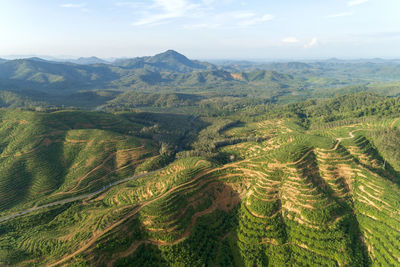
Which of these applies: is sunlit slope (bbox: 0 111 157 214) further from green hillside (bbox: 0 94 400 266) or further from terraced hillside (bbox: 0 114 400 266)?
terraced hillside (bbox: 0 114 400 266)

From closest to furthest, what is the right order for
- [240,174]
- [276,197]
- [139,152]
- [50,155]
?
1. [276,197]
2. [240,174]
3. [50,155]
4. [139,152]

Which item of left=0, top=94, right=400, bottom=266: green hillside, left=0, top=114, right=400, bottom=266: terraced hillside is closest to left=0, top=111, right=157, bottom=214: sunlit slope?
left=0, top=94, right=400, bottom=266: green hillside

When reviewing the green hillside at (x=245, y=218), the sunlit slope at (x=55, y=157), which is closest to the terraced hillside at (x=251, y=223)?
the green hillside at (x=245, y=218)

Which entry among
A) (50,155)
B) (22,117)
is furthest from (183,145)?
(22,117)

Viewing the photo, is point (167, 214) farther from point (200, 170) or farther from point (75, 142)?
point (75, 142)

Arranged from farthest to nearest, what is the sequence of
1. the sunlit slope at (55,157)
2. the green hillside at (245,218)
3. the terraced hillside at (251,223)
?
the sunlit slope at (55,157) < the green hillside at (245,218) < the terraced hillside at (251,223)

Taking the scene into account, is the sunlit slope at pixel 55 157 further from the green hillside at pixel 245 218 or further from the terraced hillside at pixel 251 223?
the terraced hillside at pixel 251 223
